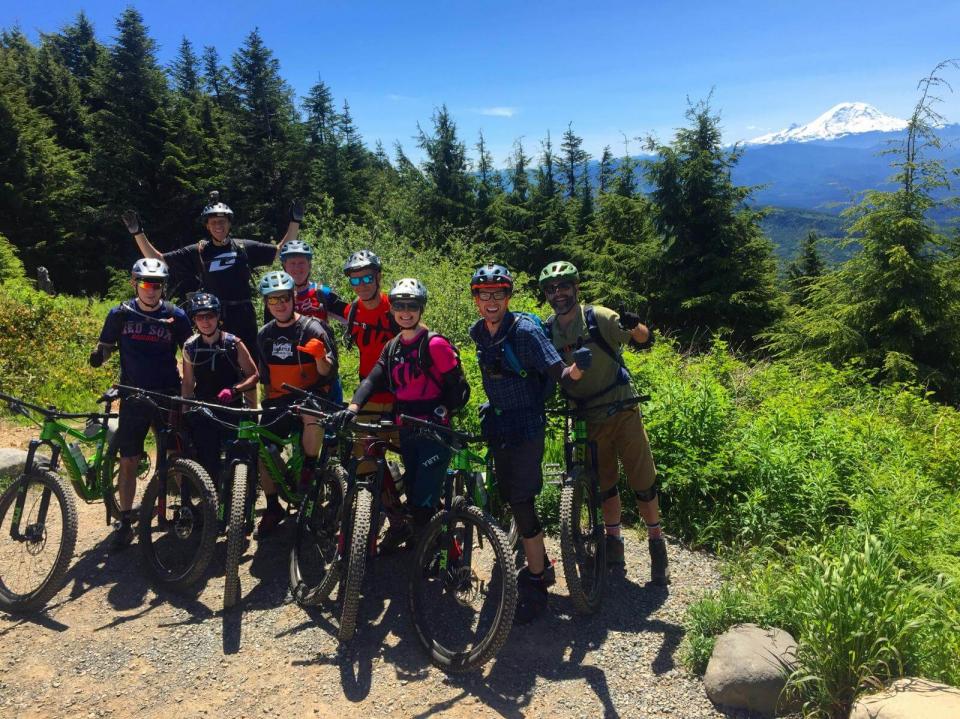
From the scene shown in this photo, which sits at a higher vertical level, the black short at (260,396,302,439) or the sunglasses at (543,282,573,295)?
the sunglasses at (543,282,573,295)

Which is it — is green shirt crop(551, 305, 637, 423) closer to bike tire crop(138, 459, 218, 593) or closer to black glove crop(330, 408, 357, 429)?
black glove crop(330, 408, 357, 429)

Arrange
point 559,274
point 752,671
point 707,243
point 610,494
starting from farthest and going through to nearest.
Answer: point 707,243 → point 610,494 → point 559,274 → point 752,671

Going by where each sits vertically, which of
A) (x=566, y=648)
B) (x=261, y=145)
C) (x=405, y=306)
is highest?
(x=261, y=145)

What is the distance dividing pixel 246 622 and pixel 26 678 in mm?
1463

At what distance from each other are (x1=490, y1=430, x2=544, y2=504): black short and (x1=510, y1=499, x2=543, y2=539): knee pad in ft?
0.14

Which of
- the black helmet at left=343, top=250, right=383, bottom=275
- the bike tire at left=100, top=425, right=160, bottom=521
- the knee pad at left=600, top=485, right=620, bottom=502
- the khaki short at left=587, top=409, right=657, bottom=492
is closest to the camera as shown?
the khaki short at left=587, top=409, right=657, bottom=492

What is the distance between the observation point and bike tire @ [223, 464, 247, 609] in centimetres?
454

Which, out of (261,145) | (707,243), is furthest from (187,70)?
(707,243)

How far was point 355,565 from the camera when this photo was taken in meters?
4.04

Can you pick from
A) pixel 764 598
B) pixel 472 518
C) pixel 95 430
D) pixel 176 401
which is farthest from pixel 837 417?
pixel 95 430

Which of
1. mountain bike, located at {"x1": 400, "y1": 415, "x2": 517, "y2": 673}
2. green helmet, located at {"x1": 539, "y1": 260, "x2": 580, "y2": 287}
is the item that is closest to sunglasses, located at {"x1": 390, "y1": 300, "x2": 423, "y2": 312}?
mountain bike, located at {"x1": 400, "y1": 415, "x2": 517, "y2": 673}

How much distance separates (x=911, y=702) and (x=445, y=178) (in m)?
35.4

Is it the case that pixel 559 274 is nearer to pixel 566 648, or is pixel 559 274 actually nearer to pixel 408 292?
pixel 408 292

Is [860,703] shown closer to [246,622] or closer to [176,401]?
[246,622]
